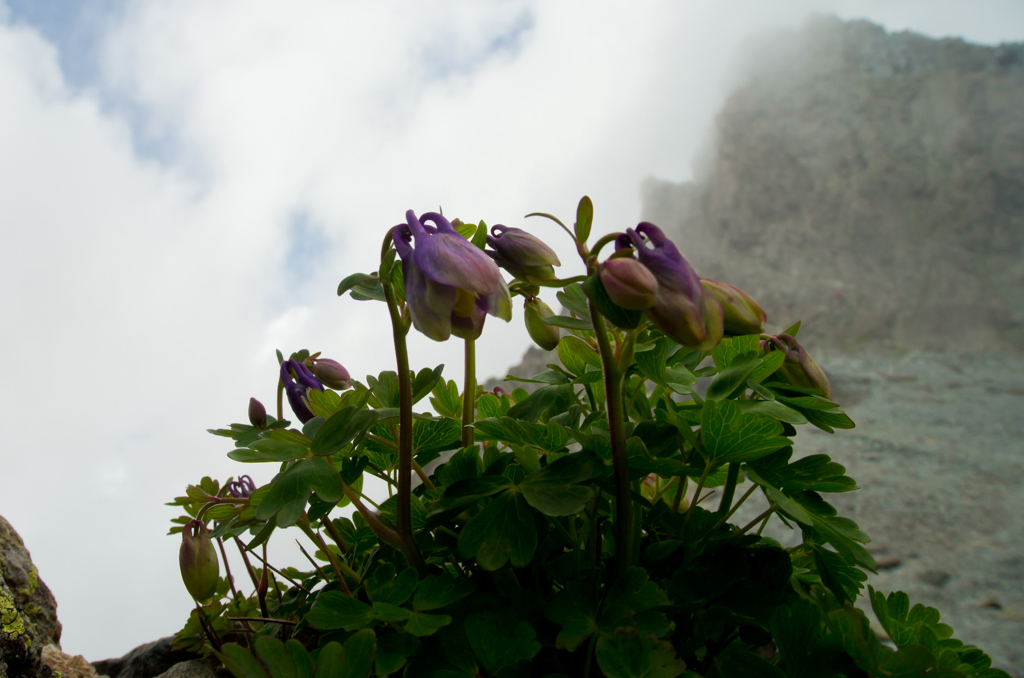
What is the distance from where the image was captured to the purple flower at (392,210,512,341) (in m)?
0.43

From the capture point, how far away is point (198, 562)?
1.96 ft

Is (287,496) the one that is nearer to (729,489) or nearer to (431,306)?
(431,306)

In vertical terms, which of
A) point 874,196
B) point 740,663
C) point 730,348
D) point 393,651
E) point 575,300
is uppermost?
point 874,196

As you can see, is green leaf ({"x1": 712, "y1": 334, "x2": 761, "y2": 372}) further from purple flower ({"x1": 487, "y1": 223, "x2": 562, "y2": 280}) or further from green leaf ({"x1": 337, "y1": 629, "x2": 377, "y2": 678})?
green leaf ({"x1": 337, "y1": 629, "x2": 377, "y2": 678})

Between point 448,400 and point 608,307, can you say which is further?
point 448,400

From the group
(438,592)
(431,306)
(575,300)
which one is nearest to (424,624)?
(438,592)

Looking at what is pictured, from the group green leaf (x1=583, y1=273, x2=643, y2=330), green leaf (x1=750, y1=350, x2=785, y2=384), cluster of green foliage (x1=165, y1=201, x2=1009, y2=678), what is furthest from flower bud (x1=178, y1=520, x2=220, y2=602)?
green leaf (x1=750, y1=350, x2=785, y2=384)

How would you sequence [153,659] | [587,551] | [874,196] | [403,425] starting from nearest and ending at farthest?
1. [403,425]
2. [587,551]
3. [153,659]
4. [874,196]

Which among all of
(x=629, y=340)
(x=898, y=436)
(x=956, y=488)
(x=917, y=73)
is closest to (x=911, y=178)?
(x=917, y=73)

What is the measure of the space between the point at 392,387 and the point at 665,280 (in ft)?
1.10

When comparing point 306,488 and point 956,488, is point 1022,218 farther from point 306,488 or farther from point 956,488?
point 306,488

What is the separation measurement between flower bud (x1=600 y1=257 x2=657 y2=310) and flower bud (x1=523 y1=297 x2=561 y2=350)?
30 centimetres

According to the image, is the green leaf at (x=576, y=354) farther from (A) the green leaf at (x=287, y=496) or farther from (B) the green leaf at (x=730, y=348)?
(A) the green leaf at (x=287, y=496)

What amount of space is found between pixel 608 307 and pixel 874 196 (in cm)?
1133
